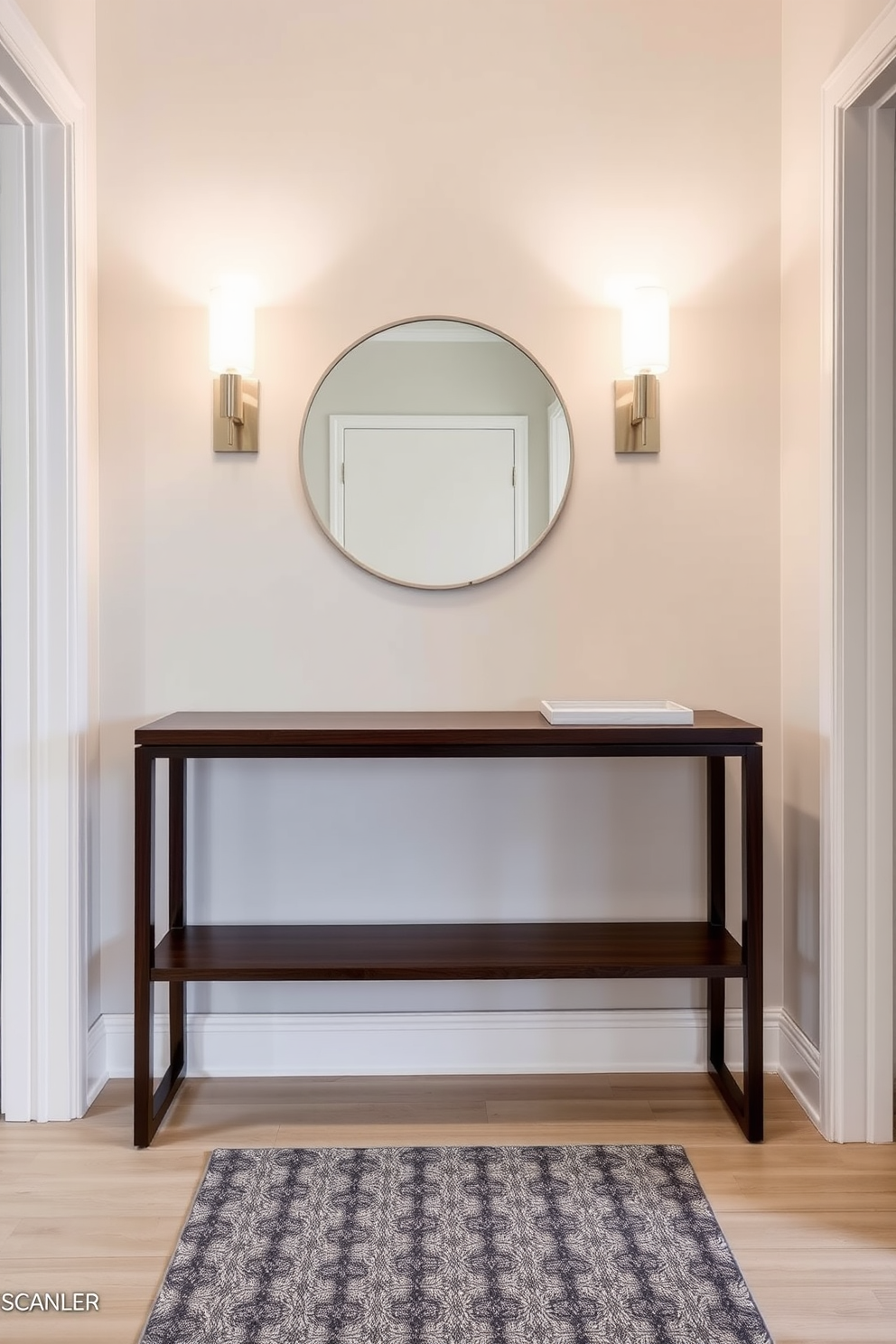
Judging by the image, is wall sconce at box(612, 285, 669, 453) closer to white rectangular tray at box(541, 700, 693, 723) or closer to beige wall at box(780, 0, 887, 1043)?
beige wall at box(780, 0, 887, 1043)

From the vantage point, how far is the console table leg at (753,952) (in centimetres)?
194

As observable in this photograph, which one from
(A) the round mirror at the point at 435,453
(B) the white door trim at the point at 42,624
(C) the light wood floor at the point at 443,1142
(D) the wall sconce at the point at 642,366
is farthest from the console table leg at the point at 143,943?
(D) the wall sconce at the point at 642,366

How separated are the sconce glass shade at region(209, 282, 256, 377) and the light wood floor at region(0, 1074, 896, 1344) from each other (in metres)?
1.69

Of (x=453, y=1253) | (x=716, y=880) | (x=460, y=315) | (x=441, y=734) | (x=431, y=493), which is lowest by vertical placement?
(x=453, y=1253)

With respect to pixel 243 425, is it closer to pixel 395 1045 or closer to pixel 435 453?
pixel 435 453

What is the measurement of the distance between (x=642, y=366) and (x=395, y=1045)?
1.71 m

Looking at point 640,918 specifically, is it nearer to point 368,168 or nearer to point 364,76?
point 368,168

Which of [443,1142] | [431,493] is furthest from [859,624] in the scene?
[443,1142]

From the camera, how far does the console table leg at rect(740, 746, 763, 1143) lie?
194cm

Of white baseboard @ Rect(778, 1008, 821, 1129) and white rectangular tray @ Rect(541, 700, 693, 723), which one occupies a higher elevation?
white rectangular tray @ Rect(541, 700, 693, 723)

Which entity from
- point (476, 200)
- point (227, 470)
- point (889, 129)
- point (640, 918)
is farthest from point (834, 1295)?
point (476, 200)

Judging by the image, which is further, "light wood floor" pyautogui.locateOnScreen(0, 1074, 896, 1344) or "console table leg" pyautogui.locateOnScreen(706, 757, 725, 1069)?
"console table leg" pyautogui.locateOnScreen(706, 757, 725, 1069)

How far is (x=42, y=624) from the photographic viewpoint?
2059 millimetres

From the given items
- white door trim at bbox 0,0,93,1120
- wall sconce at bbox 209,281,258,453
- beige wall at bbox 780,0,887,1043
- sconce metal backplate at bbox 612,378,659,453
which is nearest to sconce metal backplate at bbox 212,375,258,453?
wall sconce at bbox 209,281,258,453
